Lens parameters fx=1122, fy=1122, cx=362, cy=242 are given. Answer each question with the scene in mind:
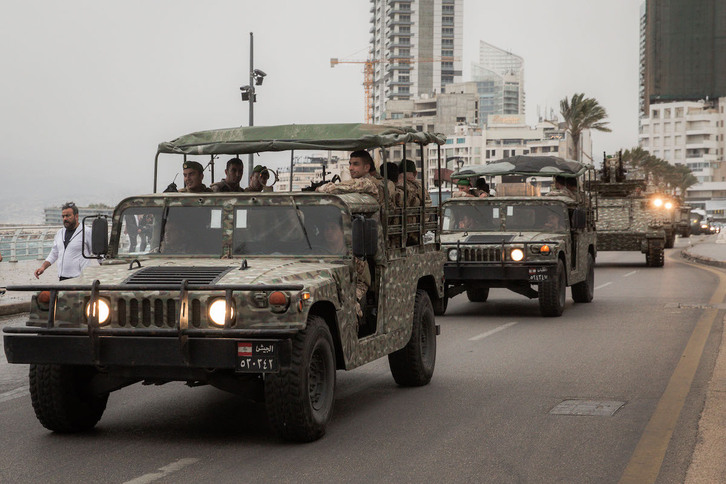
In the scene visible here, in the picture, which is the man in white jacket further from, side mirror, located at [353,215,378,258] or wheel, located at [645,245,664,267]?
wheel, located at [645,245,664,267]

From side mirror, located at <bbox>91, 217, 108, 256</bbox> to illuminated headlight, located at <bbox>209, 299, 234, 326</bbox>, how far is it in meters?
1.76

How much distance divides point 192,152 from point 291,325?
3.58 meters

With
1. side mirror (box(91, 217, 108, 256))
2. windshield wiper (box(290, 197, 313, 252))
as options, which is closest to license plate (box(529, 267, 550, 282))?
windshield wiper (box(290, 197, 313, 252))

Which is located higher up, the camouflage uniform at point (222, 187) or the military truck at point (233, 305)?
the camouflage uniform at point (222, 187)

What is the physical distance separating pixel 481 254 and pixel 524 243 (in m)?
0.70

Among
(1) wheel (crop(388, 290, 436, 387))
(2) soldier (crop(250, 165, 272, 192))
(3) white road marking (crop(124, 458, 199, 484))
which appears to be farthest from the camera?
(2) soldier (crop(250, 165, 272, 192))

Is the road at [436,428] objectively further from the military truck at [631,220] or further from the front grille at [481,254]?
the military truck at [631,220]

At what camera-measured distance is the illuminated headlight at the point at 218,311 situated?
7324 millimetres

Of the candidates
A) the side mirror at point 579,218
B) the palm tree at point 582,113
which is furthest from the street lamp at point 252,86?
the palm tree at point 582,113

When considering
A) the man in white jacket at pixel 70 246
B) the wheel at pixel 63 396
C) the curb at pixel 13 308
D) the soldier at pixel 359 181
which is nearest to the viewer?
the wheel at pixel 63 396

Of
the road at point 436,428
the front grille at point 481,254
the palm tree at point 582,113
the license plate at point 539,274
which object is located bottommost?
the road at point 436,428

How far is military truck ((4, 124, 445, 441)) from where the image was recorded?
24.0ft

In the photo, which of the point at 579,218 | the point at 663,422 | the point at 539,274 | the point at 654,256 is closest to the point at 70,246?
the point at 539,274

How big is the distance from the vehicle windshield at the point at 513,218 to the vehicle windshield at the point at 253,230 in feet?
33.5
